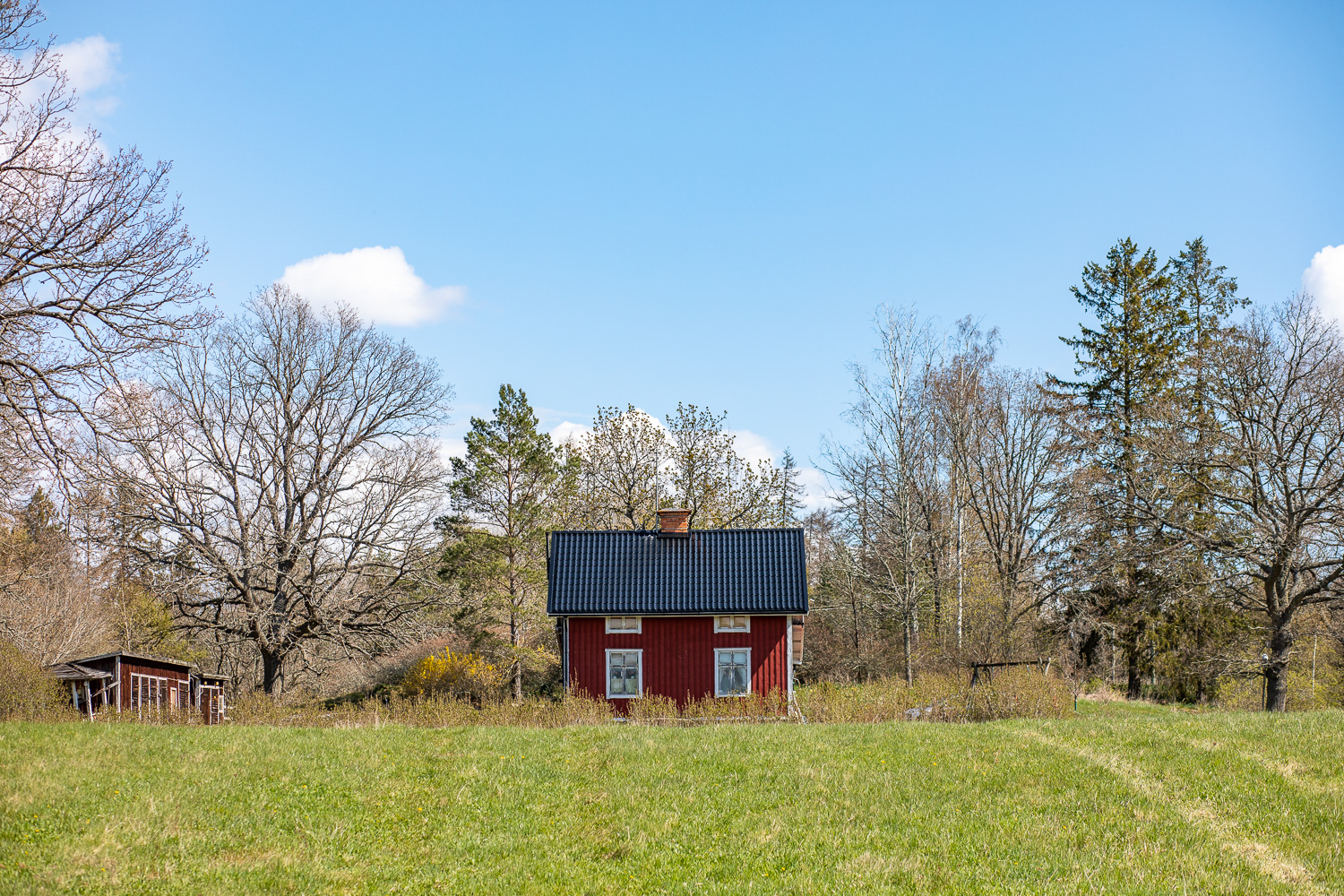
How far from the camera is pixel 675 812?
451 inches

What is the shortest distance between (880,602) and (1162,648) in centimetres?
977

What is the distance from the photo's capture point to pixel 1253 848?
9.95m

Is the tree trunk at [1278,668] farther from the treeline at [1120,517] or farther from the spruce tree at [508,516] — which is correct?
the spruce tree at [508,516]

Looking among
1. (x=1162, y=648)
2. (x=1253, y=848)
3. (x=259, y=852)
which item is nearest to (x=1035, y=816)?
(x=1253, y=848)

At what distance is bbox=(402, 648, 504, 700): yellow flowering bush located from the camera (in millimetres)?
33469

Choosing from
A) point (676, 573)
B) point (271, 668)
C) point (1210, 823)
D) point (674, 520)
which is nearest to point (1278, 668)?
point (676, 573)

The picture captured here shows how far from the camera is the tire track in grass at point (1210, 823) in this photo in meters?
9.20

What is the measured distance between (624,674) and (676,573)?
2934mm

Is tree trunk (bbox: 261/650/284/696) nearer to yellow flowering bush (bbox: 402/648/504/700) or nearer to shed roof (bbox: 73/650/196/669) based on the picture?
shed roof (bbox: 73/650/196/669)

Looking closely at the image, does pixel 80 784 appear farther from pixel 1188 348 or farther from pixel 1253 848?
pixel 1188 348

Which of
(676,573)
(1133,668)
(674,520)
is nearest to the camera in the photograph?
(676,573)

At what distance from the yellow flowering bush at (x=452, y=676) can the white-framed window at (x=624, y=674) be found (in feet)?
30.7

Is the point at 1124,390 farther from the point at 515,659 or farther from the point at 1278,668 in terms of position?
the point at 515,659

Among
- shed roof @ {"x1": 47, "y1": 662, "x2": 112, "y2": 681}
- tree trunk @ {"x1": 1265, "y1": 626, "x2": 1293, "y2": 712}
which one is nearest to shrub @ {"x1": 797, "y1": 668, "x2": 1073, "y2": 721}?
tree trunk @ {"x1": 1265, "y1": 626, "x2": 1293, "y2": 712}
